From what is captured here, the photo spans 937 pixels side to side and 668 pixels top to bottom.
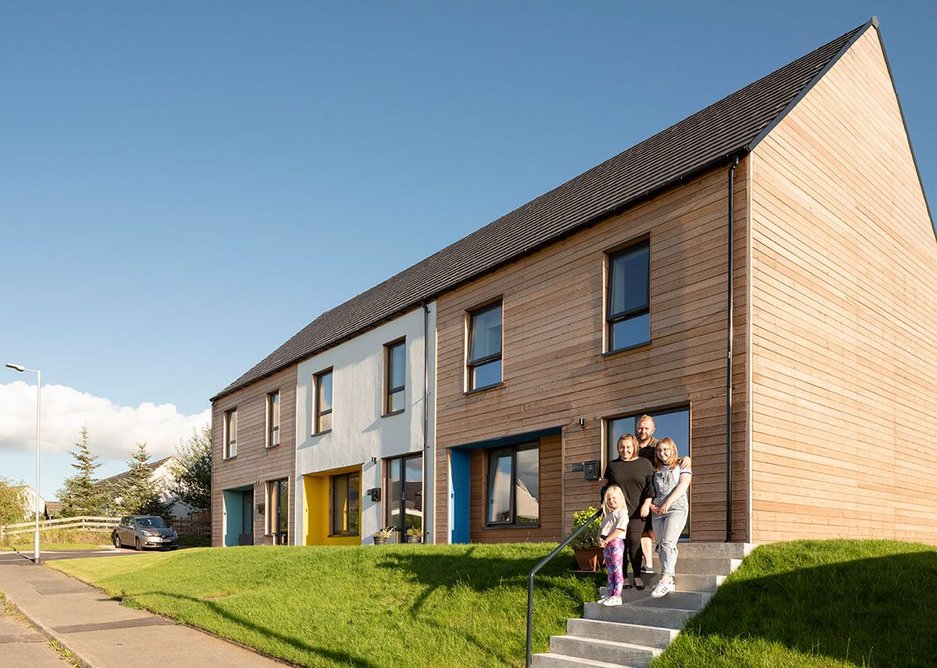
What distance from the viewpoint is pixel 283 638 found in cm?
1159

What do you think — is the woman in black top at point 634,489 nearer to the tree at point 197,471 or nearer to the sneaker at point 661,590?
the sneaker at point 661,590

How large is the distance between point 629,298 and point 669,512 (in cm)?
490

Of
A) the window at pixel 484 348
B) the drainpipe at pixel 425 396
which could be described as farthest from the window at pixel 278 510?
the window at pixel 484 348

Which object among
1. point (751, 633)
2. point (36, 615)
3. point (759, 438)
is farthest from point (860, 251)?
point (36, 615)

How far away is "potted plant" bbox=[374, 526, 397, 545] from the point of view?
19766mm

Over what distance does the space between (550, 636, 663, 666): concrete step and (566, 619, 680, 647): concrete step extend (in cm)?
7

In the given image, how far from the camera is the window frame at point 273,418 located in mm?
27328

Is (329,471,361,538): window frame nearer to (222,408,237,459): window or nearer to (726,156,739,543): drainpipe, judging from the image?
(222,408,237,459): window

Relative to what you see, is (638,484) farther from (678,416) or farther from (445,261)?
(445,261)

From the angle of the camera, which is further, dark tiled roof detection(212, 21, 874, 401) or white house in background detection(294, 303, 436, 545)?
white house in background detection(294, 303, 436, 545)

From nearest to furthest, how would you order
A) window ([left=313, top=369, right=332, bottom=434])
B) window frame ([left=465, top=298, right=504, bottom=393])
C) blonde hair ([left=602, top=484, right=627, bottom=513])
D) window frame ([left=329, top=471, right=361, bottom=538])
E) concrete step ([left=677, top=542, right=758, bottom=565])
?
blonde hair ([left=602, top=484, right=627, bottom=513])
concrete step ([left=677, top=542, right=758, bottom=565])
window frame ([left=465, top=298, right=504, bottom=393])
window frame ([left=329, top=471, right=361, bottom=538])
window ([left=313, top=369, right=332, bottom=434])

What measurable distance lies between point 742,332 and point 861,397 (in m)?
3.28

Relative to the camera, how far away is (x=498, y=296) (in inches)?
672

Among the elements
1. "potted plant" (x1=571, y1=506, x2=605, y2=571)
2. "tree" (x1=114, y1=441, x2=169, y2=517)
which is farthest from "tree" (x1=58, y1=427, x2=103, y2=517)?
"potted plant" (x1=571, y1=506, x2=605, y2=571)
